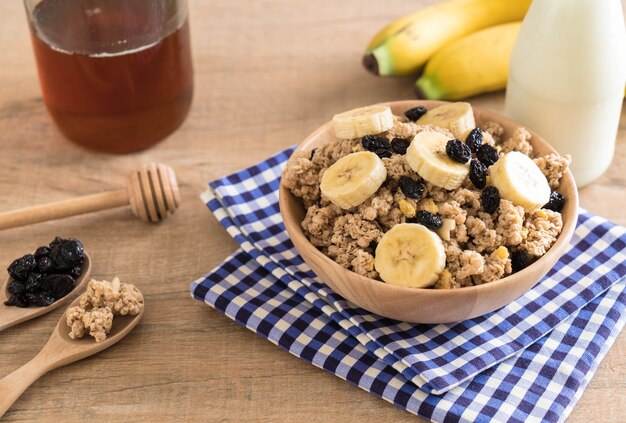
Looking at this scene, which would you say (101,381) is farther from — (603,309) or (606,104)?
(606,104)

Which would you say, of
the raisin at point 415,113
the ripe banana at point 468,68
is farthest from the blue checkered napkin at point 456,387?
the ripe banana at point 468,68

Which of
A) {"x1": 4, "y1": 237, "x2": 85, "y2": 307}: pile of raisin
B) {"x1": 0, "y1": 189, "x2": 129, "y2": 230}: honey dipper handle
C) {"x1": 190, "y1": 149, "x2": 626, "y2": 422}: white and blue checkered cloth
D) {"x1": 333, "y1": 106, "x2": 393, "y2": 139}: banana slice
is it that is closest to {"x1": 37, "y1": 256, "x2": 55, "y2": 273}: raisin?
{"x1": 4, "y1": 237, "x2": 85, "y2": 307}: pile of raisin

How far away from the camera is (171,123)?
65.4 inches

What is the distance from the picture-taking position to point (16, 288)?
1.32 metres

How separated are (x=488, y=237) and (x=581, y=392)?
0.80 ft

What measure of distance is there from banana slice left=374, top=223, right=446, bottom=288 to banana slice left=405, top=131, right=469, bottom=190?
0.08 metres

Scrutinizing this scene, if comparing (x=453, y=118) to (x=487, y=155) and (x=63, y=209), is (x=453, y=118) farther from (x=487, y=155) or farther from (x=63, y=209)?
(x=63, y=209)

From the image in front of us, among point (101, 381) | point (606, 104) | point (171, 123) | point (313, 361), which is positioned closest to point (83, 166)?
point (171, 123)

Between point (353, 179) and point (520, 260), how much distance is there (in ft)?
0.83

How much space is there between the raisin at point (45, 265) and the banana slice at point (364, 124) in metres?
0.49

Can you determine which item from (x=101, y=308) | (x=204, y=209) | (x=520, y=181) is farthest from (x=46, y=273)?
(x=520, y=181)

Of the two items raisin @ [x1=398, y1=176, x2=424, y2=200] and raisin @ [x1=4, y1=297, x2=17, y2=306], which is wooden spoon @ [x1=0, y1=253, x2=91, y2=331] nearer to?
raisin @ [x1=4, y1=297, x2=17, y2=306]

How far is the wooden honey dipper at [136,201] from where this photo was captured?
1.45 m

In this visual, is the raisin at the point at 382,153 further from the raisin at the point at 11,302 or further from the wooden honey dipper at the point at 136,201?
the raisin at the point at 11,302
